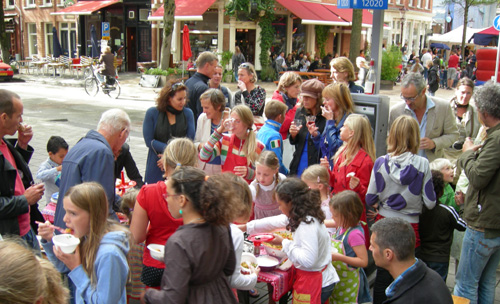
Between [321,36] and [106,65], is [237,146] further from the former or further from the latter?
[321,36]

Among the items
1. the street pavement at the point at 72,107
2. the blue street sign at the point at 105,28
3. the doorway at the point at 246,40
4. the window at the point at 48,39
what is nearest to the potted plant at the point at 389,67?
the street pavement at the point at 72,107

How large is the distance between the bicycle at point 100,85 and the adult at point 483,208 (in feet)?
54.8

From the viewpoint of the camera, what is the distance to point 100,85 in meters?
18.6

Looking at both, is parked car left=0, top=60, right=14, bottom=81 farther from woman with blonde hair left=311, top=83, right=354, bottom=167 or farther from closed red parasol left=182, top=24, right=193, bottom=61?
woman with blonde hair left=311, top=83, right=354, bottom=167

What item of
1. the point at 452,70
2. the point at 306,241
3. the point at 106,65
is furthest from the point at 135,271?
the point at 452,70

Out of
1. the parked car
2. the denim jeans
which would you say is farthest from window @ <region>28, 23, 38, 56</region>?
the denim jeans

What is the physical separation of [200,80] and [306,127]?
5.85 ft

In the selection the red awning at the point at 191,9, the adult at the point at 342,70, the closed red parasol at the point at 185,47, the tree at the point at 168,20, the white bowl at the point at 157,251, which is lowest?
the white bowl at the point at 157,251

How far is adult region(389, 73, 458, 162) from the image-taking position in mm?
4840

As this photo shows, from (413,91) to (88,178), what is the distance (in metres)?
3.28

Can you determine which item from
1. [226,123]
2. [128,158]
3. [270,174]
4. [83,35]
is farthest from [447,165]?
[83,35]

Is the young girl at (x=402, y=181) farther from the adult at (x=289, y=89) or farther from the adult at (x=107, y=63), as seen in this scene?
the adult at (x=107, y=63)

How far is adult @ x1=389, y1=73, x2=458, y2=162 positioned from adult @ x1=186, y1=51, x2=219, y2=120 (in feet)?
8.16

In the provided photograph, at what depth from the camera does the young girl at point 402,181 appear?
3977 mm
